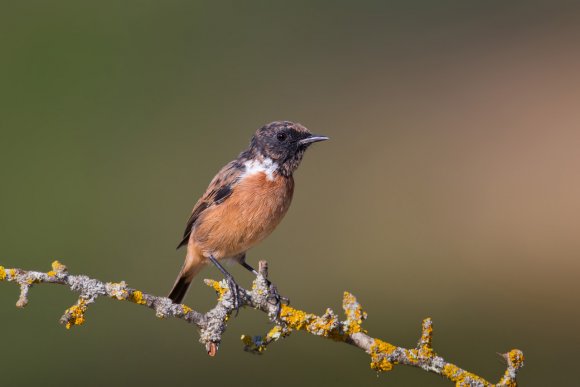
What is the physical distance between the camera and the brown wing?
498 centimetres

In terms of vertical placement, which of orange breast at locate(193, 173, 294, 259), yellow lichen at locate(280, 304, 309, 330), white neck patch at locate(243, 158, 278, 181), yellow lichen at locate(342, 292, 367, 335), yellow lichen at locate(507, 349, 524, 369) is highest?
white neck patch at locate(243, 158, 278, 181)

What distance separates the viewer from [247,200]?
4801mm

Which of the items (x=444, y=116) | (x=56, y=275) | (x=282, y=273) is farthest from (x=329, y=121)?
(x=56, y=275)

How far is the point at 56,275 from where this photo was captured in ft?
10.1

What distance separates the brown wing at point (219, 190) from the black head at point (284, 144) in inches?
6.5

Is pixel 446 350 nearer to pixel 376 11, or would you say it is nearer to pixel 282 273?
pixel 282 273

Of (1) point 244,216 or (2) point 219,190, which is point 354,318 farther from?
(2) point 219,190

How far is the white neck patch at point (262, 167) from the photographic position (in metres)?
4.95

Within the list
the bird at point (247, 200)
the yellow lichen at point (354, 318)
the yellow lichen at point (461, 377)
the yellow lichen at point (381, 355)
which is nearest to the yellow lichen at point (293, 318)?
the yellow lichen at point (354, 318)

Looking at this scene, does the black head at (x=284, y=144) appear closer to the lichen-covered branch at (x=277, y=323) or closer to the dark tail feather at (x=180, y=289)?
the dark tail feather at (x=180, y=289)

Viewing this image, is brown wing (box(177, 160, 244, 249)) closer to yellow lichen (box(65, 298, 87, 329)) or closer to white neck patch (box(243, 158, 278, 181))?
white neck patch (box(243, 158, 278, 181))

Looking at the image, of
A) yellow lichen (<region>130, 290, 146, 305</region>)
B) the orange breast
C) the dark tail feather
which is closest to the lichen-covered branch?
yellow lichen (<region>130, 290, 146, 305</region>)

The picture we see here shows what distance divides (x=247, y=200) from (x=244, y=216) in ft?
0.33

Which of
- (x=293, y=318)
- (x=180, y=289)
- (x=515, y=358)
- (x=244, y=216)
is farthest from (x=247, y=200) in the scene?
(x=515, y=358)
